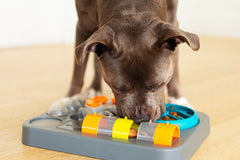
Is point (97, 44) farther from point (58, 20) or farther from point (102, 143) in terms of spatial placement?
point (58, 20)

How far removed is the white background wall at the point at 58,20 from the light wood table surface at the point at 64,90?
0.33m

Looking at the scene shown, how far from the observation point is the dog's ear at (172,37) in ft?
6.16

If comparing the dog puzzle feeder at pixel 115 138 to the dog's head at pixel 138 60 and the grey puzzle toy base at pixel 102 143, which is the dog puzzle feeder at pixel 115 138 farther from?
the dog's head at pixel 138 60

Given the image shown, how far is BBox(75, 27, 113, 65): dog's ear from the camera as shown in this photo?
1.87 meters

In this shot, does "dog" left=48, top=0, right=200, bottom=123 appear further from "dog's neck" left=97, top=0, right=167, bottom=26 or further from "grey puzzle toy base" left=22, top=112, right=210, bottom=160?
"grey puzzle toy base" left=22, top=112, right=210, bottom=160

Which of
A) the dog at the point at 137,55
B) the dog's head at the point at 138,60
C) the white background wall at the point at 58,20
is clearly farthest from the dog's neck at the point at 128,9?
the white background wall at the point at 58,20

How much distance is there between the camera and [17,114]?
267cm

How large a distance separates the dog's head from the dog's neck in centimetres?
12

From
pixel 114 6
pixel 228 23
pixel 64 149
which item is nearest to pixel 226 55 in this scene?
pixel 228 23

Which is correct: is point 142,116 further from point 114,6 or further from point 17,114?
point 17,114

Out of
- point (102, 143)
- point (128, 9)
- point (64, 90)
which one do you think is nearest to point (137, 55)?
point (128, 9)

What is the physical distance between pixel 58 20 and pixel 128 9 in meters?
5.13

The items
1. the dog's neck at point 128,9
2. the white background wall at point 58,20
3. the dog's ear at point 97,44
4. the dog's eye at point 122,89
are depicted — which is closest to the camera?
the dog's ear at point 97,44

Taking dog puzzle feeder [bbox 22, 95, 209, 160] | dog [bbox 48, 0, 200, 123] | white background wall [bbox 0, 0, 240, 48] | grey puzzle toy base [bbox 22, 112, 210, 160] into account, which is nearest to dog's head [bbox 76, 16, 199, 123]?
dog [bbox 48, 0, 200, 123]
